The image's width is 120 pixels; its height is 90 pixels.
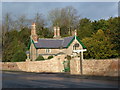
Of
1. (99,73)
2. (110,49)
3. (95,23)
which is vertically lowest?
(99,73)

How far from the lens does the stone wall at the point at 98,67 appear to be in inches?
1025

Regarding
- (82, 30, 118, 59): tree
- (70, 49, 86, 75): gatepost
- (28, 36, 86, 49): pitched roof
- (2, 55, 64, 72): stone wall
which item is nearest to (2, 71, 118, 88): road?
(70, 49, 86, 75): gatepost

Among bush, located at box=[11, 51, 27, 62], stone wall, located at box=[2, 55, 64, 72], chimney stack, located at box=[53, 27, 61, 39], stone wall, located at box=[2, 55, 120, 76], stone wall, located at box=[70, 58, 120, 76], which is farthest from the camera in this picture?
chimney stack, located at box=[53, 27, 61, 39]

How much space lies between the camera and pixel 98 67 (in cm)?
2880

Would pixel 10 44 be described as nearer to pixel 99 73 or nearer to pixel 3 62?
pixel 3 62

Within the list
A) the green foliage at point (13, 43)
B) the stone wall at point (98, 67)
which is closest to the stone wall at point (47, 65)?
the green foliage at point (13, 43)

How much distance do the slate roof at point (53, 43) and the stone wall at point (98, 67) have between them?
23.9 meters

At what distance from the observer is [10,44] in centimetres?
6694

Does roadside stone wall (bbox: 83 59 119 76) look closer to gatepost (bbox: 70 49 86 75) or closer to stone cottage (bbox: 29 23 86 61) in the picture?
gatepost (bbox: 70 49 86 75)

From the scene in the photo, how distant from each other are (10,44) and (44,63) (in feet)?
78.3

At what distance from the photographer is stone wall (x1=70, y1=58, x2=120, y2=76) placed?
26.0m

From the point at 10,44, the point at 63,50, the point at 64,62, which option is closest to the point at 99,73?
the point at 64,62

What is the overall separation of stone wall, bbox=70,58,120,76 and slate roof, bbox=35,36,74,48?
940 inches

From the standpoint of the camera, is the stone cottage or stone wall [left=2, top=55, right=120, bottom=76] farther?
the stone cottage
